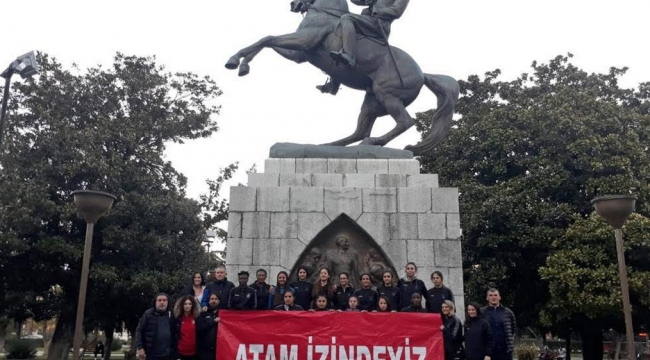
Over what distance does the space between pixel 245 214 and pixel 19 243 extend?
43.7ft

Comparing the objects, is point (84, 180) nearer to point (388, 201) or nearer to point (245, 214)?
point (245, 214)

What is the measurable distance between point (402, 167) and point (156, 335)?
5.03 meters

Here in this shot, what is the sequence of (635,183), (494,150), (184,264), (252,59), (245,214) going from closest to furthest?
(245,214), (252,59), (635,183), (494,150), (184,264)

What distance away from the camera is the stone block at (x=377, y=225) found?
916 centimetres

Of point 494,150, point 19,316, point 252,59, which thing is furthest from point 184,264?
point 252,59

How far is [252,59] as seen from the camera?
9883 millimetres

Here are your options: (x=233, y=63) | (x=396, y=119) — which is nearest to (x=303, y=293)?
(x=396, y=119)

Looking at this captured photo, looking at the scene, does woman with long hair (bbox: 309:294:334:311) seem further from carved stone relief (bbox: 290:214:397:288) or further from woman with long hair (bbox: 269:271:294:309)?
carved stone relief (bbox: 290:214:397:288)

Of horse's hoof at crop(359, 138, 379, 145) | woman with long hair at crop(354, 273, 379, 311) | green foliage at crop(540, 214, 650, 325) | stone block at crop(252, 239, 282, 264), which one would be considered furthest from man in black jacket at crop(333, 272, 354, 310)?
green foliage at crop(540, 214, 650, 325)

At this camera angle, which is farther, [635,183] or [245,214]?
[635,183]

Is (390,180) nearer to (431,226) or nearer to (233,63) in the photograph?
(431,226)

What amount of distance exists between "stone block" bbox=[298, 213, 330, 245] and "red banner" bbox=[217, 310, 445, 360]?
185 centimetres

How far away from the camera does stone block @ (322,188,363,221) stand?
927 centimetres

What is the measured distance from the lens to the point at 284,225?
9.21 m
